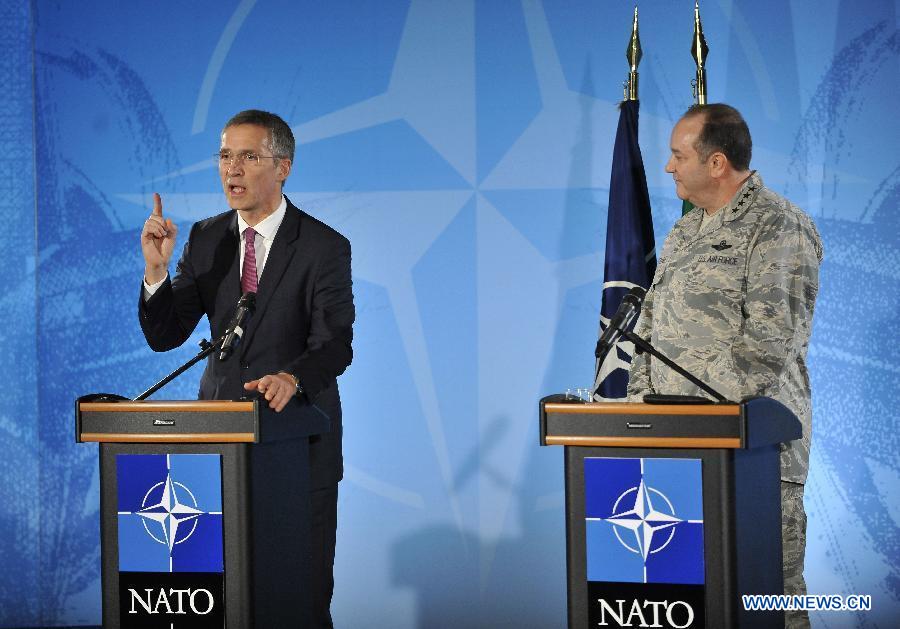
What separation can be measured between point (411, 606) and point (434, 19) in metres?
2.67

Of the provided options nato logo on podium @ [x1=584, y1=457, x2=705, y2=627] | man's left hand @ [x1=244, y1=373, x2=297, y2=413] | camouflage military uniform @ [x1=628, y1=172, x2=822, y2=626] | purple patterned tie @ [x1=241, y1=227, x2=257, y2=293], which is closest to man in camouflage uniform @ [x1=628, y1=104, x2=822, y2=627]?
camouflage military uniform @ [x1=628, y1=172, x2=822, y2=626]

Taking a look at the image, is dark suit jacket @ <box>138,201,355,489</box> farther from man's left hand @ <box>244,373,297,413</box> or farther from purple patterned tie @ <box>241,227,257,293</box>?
man's left hand @ <box>244,373,297,413</box>

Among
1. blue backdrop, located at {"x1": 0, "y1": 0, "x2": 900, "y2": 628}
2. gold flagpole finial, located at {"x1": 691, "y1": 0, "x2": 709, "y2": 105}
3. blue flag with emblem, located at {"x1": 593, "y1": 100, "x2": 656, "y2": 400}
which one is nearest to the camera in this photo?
gold flagpole finial, located at {"x1": 691, "y1": 0, "x2": 709, "y2": 105}

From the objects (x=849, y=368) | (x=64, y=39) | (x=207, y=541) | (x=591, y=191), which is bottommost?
(x=207, y=541)

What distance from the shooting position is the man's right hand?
306 cm

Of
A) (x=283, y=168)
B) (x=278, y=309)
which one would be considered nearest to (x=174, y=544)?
(x=278, y=309)

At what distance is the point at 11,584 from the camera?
15.9ft

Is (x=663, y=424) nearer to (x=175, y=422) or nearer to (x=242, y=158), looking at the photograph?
(x=175, y=422)

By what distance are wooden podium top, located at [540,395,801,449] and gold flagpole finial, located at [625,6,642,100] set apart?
222 centimetres

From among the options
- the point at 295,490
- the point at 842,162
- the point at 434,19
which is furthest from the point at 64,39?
the point at 842,162

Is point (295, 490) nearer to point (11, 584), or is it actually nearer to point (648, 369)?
point (648, 369)

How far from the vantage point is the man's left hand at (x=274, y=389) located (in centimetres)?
271

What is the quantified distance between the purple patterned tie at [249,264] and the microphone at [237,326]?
0.44 meters

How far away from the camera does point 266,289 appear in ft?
10.4
